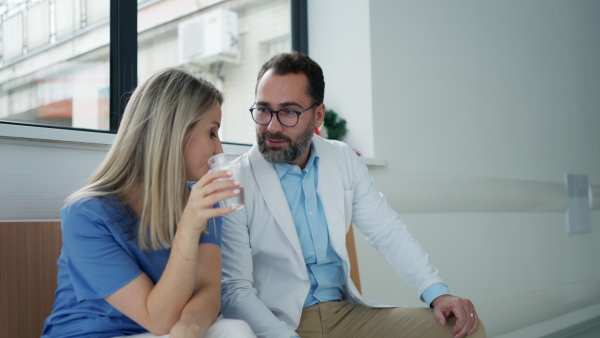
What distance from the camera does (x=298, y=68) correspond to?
2.06m

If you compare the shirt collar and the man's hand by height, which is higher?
the shirt collar

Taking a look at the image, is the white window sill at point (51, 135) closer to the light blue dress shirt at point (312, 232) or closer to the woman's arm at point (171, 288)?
the light blue dress shirt at point (312, 232)

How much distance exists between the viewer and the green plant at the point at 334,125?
9.98 ft

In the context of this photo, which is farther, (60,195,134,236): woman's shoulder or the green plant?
the green plant

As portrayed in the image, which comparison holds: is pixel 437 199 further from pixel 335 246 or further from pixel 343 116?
pixel 335 246

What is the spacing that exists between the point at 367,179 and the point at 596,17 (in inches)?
171

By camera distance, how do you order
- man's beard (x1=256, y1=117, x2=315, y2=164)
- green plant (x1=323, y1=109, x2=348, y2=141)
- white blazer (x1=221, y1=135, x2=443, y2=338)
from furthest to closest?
green plant (x1=323, y1=109, x2=348, y2=141) < man's beard (x1=256, y1=117, x2=315, y2=164) < white blazer (x1=221, y1=135, x2=443, y2=338)

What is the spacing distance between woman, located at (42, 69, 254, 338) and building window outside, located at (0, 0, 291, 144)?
35.2 inches

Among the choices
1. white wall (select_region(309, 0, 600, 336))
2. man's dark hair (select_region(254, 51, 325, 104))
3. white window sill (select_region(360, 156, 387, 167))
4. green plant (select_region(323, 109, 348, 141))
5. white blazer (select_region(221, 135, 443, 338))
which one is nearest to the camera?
white blazer (select_region(221, 135, 443, 338))

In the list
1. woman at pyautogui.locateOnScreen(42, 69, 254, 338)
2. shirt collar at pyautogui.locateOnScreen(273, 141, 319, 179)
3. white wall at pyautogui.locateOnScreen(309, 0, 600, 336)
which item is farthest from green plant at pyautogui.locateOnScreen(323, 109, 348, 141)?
woman at pyautogui.locateOnScreen(42, 69, 254, 338)

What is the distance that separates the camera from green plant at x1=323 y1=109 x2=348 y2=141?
3.04 m

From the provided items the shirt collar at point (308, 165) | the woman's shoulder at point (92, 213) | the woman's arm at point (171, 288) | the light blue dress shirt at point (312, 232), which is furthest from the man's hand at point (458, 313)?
the woman's shoulder at point (92, 213)

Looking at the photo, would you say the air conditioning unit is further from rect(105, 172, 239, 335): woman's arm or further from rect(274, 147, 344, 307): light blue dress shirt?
rect(105, 172, 239, 335): woman's arm

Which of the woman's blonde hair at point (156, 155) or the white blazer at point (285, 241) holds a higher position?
the woman's blonde hair at point (156, 155)
